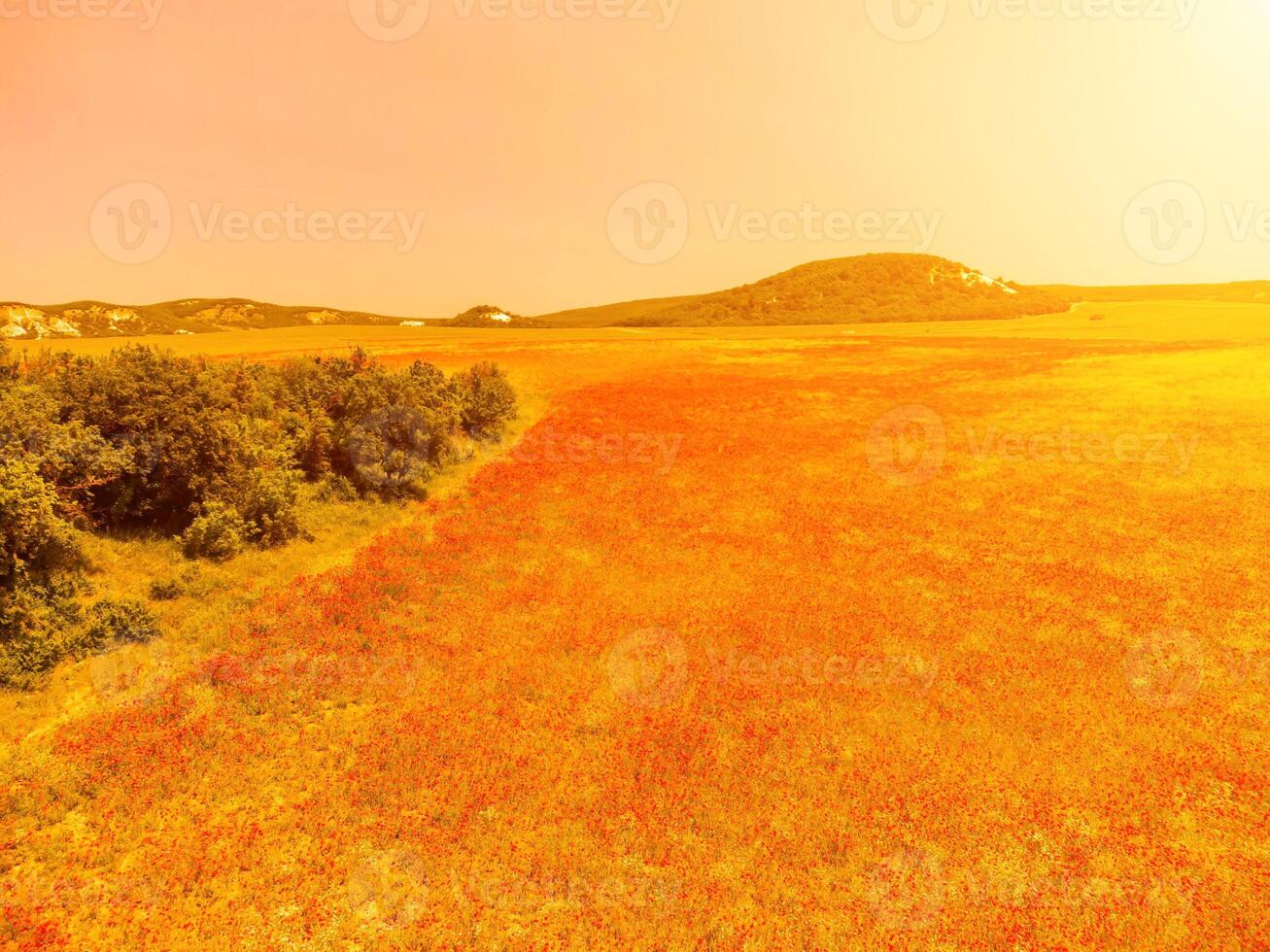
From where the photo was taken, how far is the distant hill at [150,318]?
307ft

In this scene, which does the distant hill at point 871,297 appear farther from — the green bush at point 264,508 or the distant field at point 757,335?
the green bush at point 264,508

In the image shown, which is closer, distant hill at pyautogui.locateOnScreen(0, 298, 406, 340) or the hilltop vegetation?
distant hill at pyautogui.locateOnScreen(0, 298, 406, 340)

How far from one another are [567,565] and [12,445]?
1417 centimetres

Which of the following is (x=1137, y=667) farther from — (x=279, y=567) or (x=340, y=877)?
(x=279, y=567)

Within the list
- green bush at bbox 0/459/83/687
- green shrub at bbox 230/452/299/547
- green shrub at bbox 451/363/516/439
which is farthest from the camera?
green shrub at bbox 451/363/516/439

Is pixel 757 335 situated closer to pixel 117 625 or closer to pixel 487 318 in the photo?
pixel 117 625

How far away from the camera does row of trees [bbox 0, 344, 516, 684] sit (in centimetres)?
1251

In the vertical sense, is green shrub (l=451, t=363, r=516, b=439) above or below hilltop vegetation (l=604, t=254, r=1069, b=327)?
below

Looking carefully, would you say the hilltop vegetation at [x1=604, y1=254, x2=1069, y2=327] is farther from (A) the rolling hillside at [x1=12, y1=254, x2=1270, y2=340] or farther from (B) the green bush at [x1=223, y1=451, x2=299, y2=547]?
(B) the green bush at [x1=223, y1=451, x2=299, y2=547]

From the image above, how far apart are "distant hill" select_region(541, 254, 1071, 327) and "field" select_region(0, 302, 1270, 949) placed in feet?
318

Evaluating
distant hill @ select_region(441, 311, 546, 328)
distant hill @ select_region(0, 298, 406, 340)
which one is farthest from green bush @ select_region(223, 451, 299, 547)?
distant hill @ select_region(441, 311, 546, 328)

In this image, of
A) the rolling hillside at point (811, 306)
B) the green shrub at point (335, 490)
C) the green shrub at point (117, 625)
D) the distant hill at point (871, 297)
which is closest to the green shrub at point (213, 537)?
the green shrub at point (117, 625)

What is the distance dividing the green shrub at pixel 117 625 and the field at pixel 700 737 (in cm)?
90

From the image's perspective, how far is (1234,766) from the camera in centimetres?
1080
